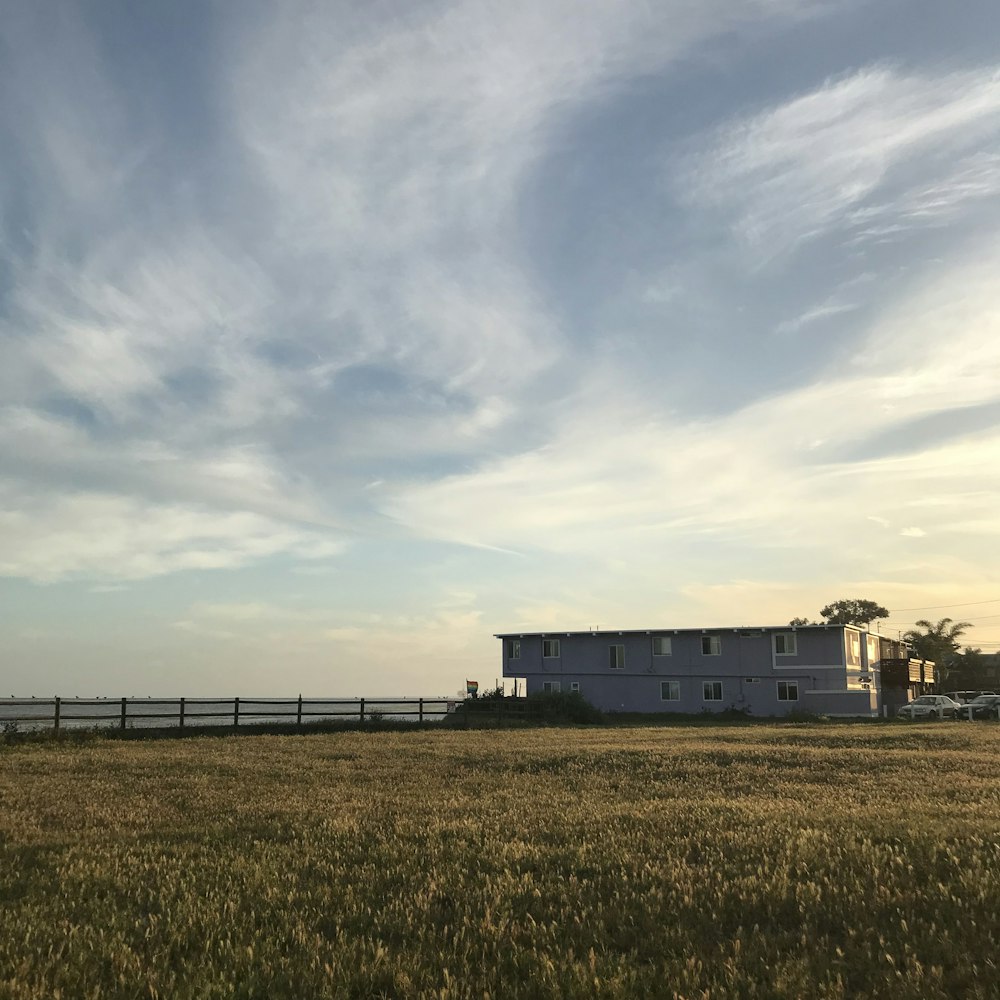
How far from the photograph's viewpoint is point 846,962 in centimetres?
559

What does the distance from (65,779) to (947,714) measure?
63793mm

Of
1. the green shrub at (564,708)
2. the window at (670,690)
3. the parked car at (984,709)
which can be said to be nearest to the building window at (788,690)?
the window at (670,690)

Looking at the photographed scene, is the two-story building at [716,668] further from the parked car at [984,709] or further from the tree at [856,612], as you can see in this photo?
the tree at [856,612]

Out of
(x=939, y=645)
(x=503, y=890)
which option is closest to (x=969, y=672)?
(x=939, y=645)

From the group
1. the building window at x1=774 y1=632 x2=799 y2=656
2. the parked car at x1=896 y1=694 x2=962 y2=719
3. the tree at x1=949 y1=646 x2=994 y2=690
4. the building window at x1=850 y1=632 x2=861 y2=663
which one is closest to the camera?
the building window at x1=774 y1=632 x2=799 y2=656

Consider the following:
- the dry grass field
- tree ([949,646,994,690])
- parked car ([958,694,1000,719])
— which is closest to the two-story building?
parked car ([958,694,1000,719])

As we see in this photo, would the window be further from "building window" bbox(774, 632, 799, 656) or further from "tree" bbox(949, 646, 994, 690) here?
"tree" bbox(949, 646, 994, 690)

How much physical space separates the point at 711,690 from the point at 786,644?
623 centimetres

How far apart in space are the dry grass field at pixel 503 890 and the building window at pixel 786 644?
47344 mm

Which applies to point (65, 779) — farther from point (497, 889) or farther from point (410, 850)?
point (497, 889)

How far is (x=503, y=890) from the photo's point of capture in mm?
7363

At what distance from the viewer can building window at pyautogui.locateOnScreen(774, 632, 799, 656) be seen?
6038 centimetres

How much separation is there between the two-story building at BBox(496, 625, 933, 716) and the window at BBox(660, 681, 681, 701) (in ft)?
0.24

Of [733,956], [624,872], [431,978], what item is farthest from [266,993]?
[624,872]
